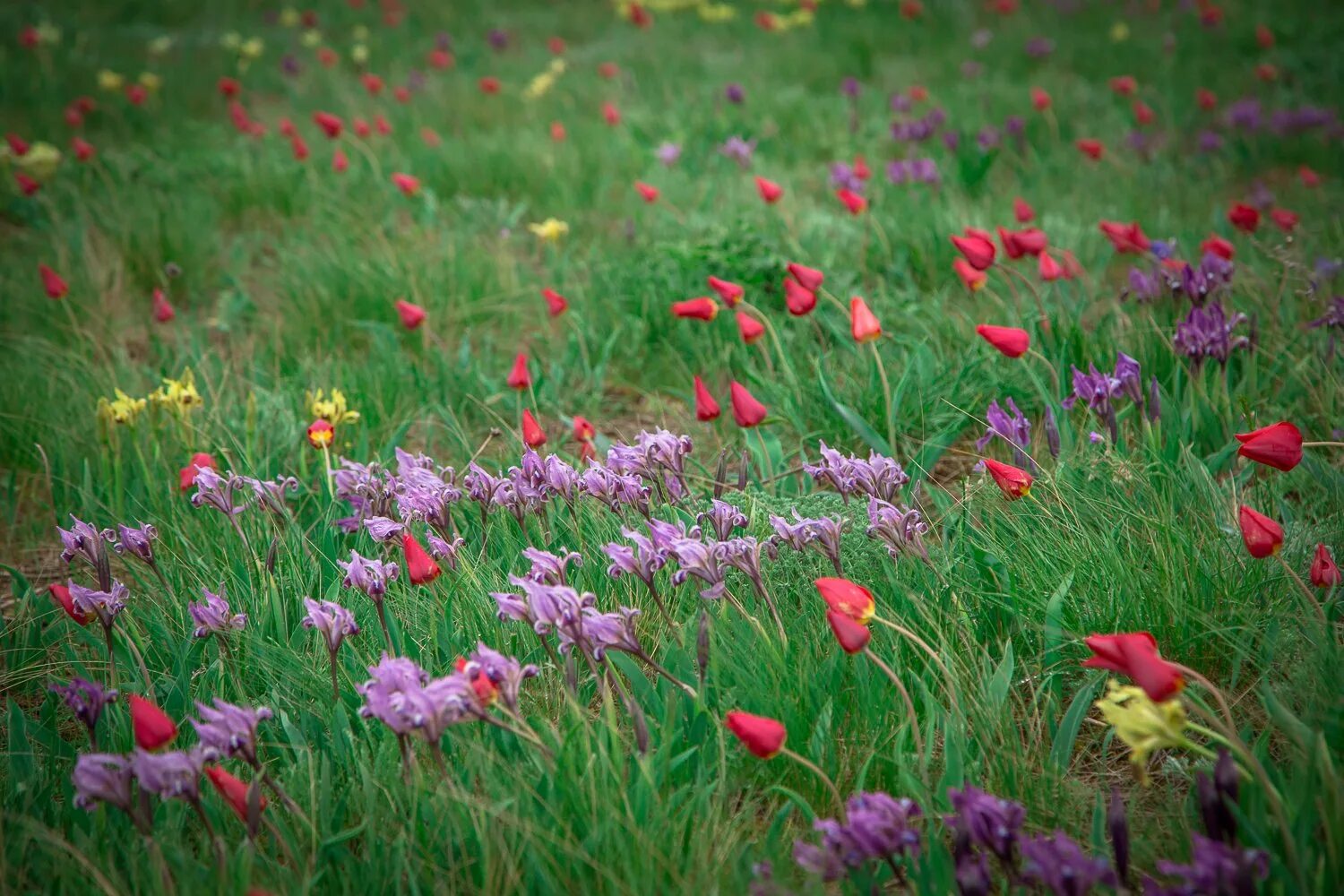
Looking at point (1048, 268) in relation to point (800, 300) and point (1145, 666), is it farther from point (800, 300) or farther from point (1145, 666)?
point (1145, 666)

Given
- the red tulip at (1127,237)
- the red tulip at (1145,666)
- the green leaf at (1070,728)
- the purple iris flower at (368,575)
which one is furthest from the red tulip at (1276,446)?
the purple iris flower at (368,575)

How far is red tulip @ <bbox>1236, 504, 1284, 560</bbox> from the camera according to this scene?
1.72m

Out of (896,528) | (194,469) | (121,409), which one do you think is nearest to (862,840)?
(896,528)

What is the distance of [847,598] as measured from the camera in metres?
1.63

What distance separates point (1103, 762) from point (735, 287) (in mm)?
1540

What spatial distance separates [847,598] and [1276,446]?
0.88 m

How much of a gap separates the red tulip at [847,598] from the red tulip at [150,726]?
1.02 m

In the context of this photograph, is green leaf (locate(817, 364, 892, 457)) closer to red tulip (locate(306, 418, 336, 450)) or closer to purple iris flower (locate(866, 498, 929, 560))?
purple iris flower (locate(866, 498, 929, 560))

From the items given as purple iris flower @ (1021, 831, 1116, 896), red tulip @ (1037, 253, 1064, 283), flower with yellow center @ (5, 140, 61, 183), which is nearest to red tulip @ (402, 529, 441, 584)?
purple iris flower @ (1021, 831, 1116, 896)

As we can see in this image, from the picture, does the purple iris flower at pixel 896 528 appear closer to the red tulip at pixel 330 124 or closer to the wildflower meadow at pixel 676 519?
the wildflower meadow at pixel 676 519

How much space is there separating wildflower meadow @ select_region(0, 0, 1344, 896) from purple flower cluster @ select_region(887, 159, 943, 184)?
126mm

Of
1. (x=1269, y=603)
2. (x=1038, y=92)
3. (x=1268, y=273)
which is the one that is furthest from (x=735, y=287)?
(x=1038, y=92)

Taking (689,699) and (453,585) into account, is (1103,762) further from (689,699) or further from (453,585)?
(453,585)

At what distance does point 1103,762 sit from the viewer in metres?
1.79
